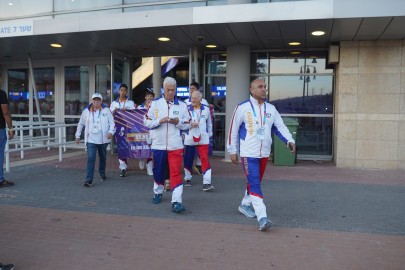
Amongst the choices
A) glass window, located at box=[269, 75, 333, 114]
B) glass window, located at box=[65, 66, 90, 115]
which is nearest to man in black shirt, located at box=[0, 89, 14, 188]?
glass window, located at box=[65, 66, 90, 115]

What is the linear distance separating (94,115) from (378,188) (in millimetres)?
5686

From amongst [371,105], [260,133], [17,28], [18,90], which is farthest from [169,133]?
[18,90]

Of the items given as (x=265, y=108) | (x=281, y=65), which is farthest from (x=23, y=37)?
(x=265, y=108)

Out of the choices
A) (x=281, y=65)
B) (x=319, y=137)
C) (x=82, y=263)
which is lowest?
(x=82, y=263)

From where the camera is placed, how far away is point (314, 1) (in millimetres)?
8305

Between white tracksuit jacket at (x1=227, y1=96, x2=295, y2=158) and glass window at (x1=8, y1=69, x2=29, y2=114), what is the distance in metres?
12.7

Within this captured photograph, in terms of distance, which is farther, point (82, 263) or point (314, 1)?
point (314, 1)

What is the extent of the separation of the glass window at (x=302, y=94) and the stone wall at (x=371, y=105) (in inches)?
55.2

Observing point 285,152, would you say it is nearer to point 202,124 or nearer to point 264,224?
point 202,124

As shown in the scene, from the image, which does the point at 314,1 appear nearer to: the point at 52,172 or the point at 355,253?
the point at 355,253

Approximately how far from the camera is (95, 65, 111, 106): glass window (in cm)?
1462

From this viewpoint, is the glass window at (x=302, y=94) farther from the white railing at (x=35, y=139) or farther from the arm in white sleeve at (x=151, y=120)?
the arm in white sleeve at (x=151, y=120)

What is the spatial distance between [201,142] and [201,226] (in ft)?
8.32

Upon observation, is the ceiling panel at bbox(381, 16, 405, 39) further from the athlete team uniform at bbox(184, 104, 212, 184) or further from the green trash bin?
the athlete team uniform at bbox(184, 104, 212, 184)
